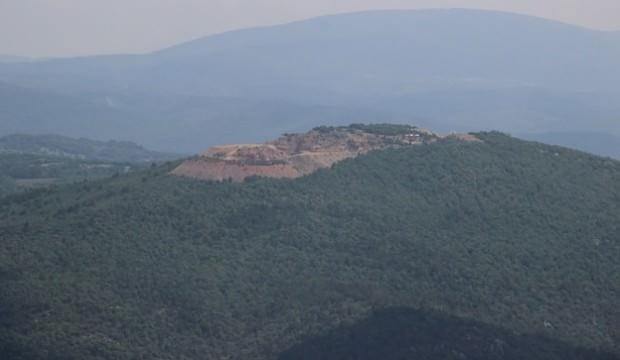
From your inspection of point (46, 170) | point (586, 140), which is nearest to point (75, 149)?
point (46, 170)

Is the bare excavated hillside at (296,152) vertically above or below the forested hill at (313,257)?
above

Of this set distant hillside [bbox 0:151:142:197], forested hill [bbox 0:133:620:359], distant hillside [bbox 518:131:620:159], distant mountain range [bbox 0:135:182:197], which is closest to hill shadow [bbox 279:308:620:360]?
forested hill [bbox 0:133:620:359]

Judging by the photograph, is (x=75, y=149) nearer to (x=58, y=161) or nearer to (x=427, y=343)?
(x=58, y=161)

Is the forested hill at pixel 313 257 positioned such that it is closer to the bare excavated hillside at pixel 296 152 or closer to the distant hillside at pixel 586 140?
the bare excavated hillside at pixel 296 152

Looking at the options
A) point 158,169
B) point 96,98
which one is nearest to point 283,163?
point 158,169

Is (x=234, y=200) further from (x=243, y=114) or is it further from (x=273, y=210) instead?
(x=243, y=114)

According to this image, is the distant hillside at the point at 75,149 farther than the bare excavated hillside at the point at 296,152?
Yes

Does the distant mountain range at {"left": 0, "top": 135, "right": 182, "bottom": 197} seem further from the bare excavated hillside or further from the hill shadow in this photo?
the hill shadow

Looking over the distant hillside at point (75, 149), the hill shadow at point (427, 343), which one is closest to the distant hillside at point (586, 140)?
the distant hillside at point (75, 149)
